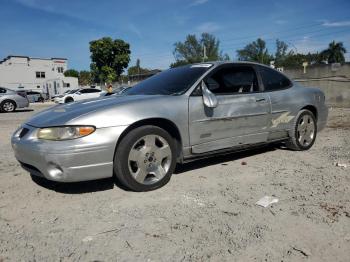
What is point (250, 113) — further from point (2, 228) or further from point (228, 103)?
point (2, 228)

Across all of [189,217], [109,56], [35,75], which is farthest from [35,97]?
[189,217]

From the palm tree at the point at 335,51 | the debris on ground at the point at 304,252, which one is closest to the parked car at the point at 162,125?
the debris on ground at the point at 304,252

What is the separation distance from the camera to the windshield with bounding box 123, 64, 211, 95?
4.20 meters

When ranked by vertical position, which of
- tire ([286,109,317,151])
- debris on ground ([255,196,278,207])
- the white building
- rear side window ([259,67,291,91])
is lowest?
debris on ground ([255,196,278,207])

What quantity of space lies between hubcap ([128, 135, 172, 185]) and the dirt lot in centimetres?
Result: 18

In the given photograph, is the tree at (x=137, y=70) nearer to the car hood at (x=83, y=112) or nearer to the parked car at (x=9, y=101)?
the parked car at (x=9, y=101)

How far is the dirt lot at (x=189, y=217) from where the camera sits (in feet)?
8.06

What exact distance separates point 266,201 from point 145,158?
1285 mm

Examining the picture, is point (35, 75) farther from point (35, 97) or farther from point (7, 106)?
point (7, 106)

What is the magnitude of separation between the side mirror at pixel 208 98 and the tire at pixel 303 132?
71.5 inches

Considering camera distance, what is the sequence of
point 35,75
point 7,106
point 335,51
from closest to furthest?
1. point 7,106
2. point 35,75
3. point 335,51

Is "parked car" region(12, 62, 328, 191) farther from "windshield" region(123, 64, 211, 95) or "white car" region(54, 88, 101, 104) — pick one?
"white car" region(54, 88, 101, 104)

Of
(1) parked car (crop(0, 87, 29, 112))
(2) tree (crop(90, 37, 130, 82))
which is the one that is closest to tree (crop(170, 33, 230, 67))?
(2) tree (crop(90, 37, 130, 82))

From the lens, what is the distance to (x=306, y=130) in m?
5.51
